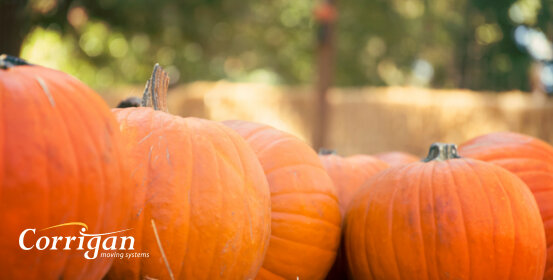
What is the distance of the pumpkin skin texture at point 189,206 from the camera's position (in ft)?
5.21

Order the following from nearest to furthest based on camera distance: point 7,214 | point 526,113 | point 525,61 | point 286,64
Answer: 1. point 7,214
2. point 526,113
3. point 525,61
4. point 286,64

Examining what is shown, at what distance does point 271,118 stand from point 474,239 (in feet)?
29.9

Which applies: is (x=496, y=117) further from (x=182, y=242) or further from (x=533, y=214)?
(x=182, y=242)

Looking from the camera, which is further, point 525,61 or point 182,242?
point 525,61

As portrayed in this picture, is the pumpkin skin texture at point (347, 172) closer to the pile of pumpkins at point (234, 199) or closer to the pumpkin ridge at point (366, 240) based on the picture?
the pile of pumpkins at point (234, 199)

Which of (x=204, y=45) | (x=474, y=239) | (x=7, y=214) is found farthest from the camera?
(x=204, y=45)

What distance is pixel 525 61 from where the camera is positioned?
46.0ft

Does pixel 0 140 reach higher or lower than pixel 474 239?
higher

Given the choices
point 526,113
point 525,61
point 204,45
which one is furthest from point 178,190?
point 525,61

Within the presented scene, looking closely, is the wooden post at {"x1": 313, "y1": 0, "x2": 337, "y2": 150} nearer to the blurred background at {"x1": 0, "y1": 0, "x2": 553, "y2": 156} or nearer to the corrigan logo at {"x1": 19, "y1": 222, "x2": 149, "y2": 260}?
the blurred background at {"x1": 0, "y1": 0, "x2": 553, "y2": 156}

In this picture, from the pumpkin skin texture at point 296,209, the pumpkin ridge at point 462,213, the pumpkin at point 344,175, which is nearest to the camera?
the pumpkin ridge at point 462,213

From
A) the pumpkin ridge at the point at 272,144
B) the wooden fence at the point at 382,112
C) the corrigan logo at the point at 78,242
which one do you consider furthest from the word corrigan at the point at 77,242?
the wooden fence at the point at 382,112

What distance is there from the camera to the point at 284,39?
21562 millimetres

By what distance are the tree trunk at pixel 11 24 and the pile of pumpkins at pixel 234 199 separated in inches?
303
